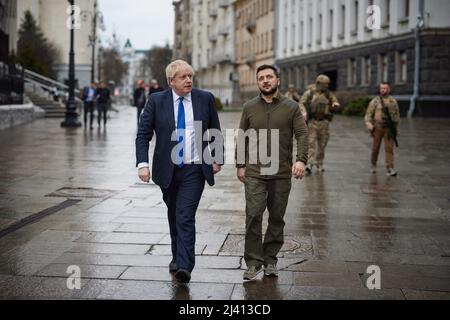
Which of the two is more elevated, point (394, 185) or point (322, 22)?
point (322, 22)

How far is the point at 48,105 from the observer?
132ft

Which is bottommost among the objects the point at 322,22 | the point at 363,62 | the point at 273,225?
the point at 273,225

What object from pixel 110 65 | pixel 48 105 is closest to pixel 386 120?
pixel 48 105

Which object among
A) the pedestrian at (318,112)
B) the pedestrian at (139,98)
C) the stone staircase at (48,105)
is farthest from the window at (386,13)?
the pedestrian at (318,112)

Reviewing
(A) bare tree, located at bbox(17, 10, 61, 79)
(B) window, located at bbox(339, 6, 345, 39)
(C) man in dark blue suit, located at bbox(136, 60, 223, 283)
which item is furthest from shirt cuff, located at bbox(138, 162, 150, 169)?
(A) bare tree, located at bbox(17, 10, 61, 79)

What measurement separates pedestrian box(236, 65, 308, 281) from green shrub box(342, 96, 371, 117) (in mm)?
32832

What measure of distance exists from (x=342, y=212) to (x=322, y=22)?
137 ft

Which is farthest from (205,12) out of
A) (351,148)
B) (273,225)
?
(273,225)

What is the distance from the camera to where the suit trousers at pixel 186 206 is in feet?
19.8

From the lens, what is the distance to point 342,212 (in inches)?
384

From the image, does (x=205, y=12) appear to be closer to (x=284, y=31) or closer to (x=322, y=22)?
(x=284, y=31)

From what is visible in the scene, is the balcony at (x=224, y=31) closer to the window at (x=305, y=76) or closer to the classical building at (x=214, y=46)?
the classical building at (x=214, y=46)

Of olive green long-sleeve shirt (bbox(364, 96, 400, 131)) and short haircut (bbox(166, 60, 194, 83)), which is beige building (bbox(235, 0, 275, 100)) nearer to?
olive green long-sleeve shirt (bbox(364, 96, 400, 131))

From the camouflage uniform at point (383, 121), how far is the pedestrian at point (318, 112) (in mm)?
663
